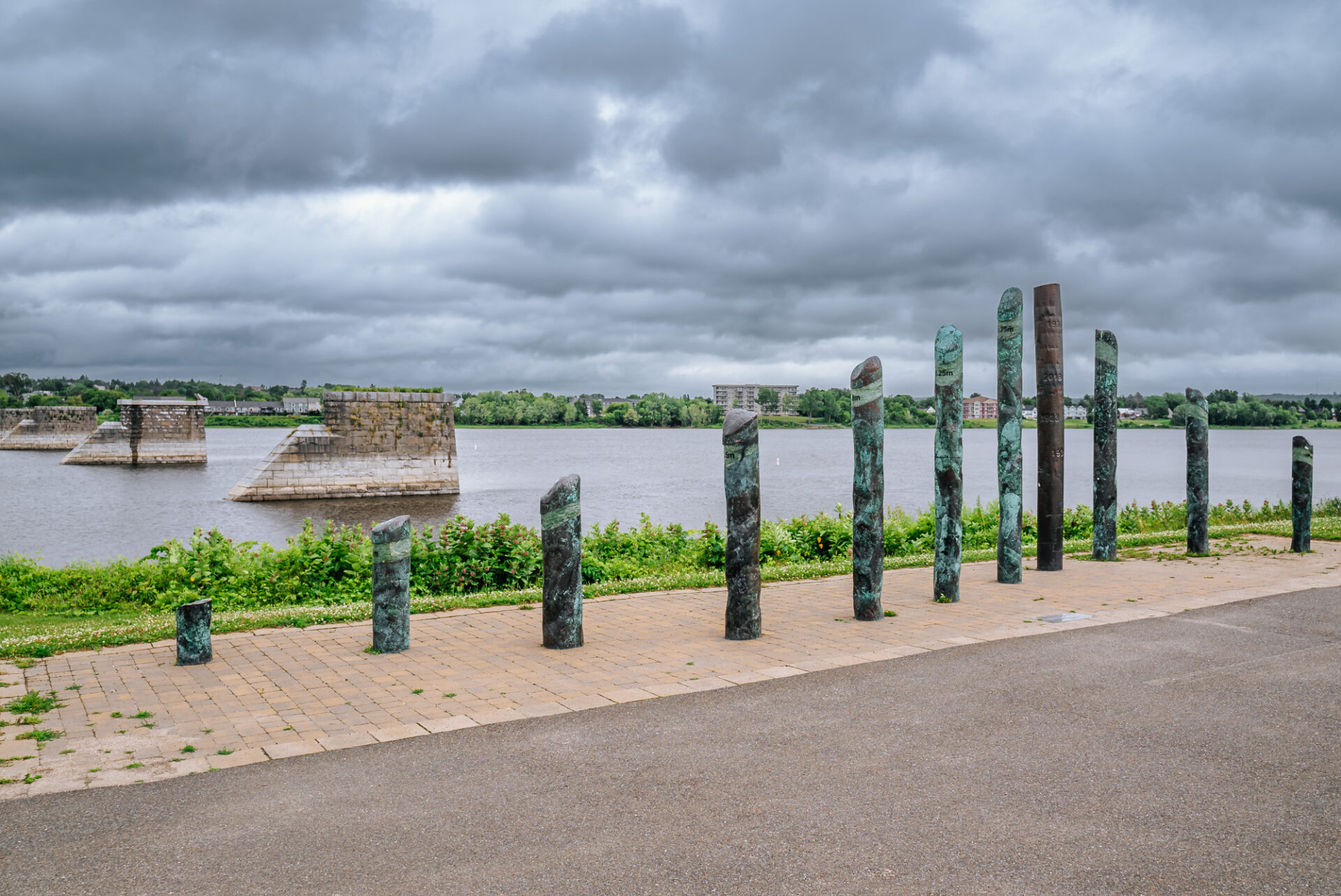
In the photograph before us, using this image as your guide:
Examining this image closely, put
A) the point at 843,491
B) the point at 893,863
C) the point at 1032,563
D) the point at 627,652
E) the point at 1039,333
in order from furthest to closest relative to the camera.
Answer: the point at 843,491 < the point at 1032,563 < the point at 1039,333 < the point at 627,652 < the point at 893,863

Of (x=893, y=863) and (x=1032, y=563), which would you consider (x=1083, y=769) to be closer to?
(x=893, y=863)

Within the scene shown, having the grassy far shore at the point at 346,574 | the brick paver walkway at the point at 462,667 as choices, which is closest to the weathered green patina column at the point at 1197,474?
the grassy far shore at the point at 346,574

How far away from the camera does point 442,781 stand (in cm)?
453

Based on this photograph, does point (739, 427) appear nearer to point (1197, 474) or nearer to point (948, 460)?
point (948, 460)

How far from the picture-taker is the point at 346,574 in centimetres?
1173

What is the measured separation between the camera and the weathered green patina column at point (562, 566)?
7449 millimetres

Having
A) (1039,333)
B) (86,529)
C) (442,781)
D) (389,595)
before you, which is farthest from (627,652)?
(86,529)

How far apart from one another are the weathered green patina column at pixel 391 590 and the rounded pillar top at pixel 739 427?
8.92 ft

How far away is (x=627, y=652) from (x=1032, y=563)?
709 centimetres

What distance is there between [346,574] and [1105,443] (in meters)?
10.1

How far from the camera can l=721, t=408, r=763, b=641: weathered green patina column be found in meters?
7.68

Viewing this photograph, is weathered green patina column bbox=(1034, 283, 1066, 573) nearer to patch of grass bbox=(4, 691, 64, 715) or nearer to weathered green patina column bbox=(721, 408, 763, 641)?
weathered green patina column bbox=(721, 408, 763, 641)

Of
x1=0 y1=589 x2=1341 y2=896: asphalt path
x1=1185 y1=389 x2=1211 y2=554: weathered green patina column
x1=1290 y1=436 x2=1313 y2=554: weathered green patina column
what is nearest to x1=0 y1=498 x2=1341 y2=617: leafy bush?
x1=1185 y1=389 x2=1211 y2=554: weathered green patina column

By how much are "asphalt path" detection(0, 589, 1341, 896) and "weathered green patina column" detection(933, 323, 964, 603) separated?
11.0 ft
